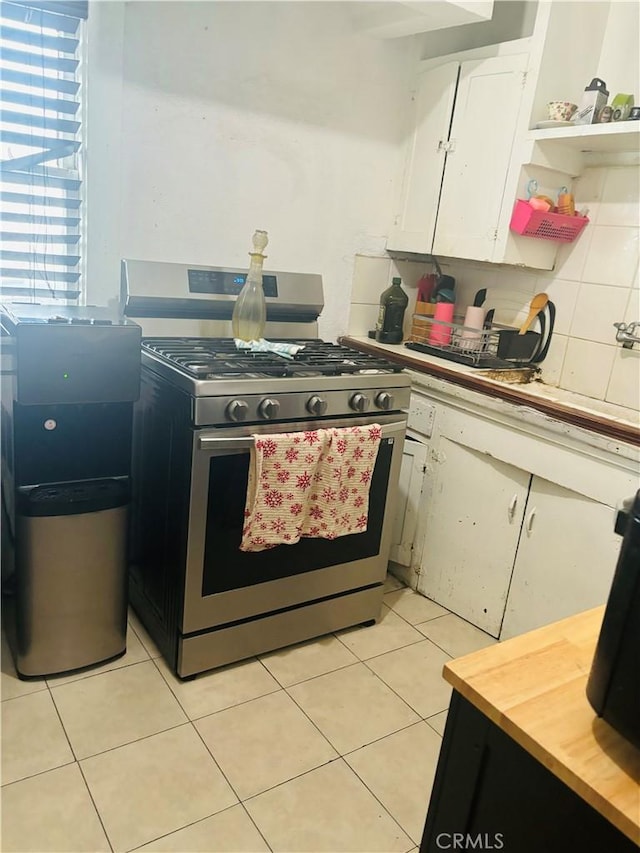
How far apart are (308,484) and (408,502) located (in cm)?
75


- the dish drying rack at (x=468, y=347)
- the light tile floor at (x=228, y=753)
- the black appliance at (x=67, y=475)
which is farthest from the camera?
the dish drying rack at (x=468, y=347)

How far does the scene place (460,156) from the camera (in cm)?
245

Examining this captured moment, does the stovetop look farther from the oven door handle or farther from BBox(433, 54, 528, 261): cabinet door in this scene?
BBox(433, 54, 528, 261): cabinet door

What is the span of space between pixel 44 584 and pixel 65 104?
1.44 meters

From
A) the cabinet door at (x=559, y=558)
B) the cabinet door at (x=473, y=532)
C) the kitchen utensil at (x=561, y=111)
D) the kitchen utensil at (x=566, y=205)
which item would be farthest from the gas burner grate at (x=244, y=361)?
the kitchen utensil at (x=561, y=111)

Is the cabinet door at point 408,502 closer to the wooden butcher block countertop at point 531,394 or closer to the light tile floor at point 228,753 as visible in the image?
the wooden butcher block countertop at point 531,394

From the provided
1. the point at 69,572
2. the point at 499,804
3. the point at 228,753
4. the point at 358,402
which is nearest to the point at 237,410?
the point at 358,402

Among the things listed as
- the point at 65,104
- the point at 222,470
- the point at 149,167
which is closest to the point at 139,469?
the point at 222,470

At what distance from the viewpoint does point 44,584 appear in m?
1.73

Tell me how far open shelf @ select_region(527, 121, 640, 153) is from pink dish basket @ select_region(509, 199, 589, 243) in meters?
0.22

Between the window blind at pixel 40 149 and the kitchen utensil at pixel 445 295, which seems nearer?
the window blind at pixel 40 149

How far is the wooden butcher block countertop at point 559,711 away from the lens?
648mm

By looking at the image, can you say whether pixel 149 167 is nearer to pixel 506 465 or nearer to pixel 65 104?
pixel 65 104

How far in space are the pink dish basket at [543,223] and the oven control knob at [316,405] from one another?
1.02 metres
